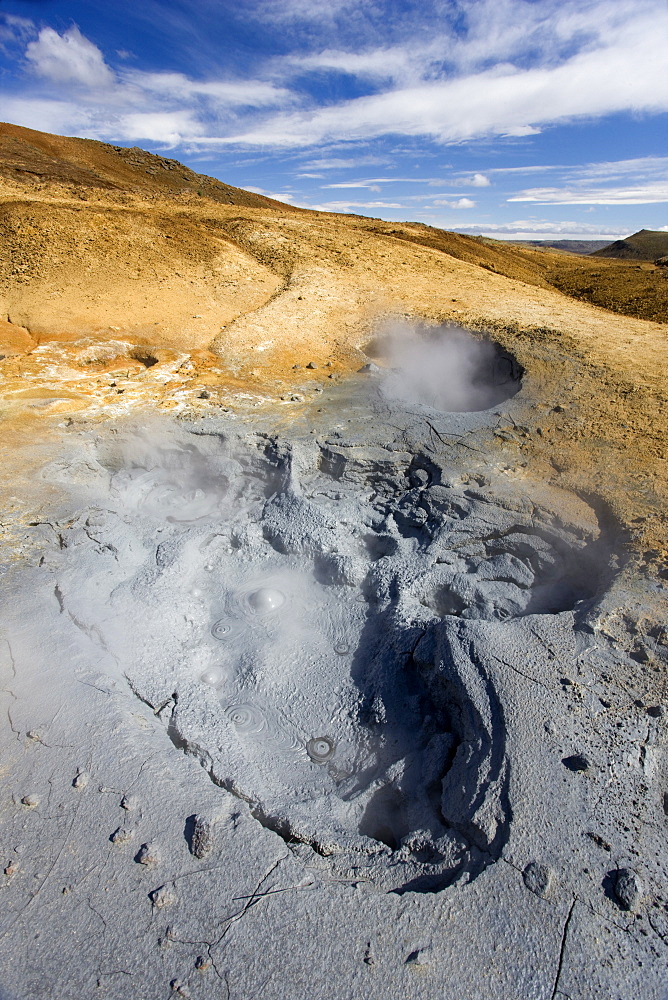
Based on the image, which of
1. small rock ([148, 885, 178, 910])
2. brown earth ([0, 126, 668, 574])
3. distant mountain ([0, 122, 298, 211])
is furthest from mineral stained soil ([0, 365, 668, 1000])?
distant mountain ([0, 122, 298, 211])

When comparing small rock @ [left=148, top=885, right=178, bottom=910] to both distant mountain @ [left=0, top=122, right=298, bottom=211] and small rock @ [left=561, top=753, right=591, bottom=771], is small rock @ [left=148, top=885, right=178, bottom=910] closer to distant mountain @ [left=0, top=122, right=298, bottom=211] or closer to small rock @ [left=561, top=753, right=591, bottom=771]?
small rock @ [left=561, top=753, right=591, bottom=771]

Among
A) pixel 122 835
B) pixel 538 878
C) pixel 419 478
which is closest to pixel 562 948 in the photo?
pixel 538 878

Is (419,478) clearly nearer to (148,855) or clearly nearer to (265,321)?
(148,855)

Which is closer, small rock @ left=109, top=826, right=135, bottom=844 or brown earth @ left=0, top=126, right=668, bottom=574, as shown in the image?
small rock @ left=109, top=826, right=135, bottom=844

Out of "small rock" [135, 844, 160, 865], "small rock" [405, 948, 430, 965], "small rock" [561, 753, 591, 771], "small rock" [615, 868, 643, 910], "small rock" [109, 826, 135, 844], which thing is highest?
"small rock" [561, 753, 591, 771]

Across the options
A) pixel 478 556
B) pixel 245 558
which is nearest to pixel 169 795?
pixel 245 558

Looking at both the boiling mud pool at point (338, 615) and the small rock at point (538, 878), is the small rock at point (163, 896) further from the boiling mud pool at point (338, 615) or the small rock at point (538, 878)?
the small rock at point (538, 878)
